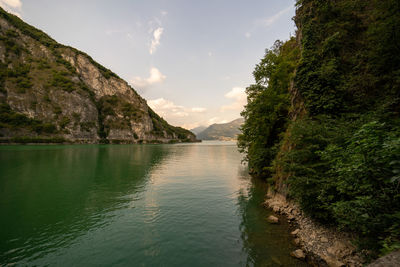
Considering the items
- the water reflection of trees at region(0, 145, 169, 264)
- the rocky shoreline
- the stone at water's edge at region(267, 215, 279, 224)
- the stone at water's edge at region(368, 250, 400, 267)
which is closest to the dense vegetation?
the rocky shoreline

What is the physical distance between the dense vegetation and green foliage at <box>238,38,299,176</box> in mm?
1774

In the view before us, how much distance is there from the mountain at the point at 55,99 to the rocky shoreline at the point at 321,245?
14017 cm

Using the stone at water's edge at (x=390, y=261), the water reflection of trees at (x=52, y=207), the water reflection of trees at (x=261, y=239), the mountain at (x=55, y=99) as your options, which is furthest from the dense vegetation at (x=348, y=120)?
the mountain at (x=55, y=99)

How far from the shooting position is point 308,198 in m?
10.5

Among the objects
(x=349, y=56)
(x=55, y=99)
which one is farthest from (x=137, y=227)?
(x=55, y=99)

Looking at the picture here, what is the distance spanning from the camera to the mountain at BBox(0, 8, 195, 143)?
114 m

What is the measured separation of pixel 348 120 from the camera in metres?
11.5

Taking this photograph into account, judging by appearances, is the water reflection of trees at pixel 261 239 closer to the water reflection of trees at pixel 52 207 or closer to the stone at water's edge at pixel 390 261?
the stone at water's edge at pixel 390 261

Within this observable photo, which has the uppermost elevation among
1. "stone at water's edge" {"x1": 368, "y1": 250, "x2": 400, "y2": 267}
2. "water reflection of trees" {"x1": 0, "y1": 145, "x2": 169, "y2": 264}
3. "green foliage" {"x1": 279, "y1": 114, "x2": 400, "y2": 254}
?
"green foliage" {"x1": 279, "y1": 114, "x2": 400, "y2": 254}

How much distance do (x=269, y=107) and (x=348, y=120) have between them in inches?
409

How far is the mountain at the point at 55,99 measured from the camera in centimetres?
11375

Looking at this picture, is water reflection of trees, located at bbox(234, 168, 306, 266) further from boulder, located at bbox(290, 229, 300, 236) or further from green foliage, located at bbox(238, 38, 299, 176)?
green foliage, located at bbox(238, 38, 299, 176)

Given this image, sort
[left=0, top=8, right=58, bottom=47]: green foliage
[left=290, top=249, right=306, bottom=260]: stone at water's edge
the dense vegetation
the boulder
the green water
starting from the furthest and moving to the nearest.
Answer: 1. [left=0, top=8, right=58, bottom=47]: green foliage
2. the boulder
3. the green water
4. [left=290, top=249, right=306, bottom=260]: stone at water's edge
5. the dense vegetation

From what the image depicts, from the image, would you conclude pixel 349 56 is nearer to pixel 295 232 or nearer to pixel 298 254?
pixel 295 232
